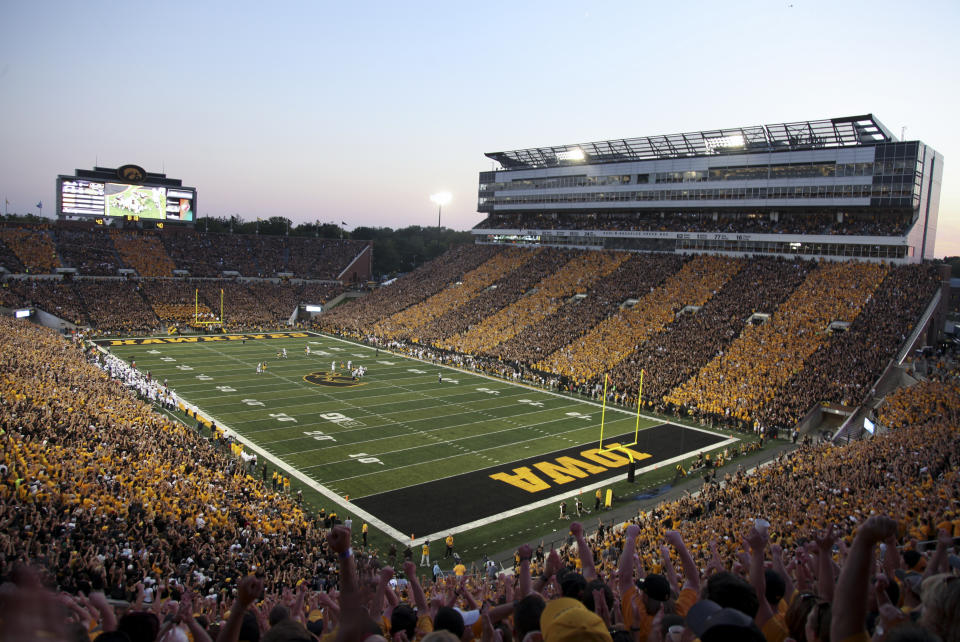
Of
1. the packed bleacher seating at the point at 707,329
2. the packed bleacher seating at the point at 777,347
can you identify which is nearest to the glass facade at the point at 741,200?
the packed bleacher seating at the point at 707,329

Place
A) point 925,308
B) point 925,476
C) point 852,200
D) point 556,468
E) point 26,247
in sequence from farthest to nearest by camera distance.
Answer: point 26,247, point 852,200, point 925,308, point 556,468, point 925,476

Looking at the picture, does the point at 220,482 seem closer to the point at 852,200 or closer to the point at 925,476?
the point at 925,476

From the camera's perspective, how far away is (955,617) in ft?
7.53

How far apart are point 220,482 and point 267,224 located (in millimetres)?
89310

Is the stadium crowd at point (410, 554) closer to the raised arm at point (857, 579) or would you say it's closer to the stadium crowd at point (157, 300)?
the raised arm at point (857, 579)

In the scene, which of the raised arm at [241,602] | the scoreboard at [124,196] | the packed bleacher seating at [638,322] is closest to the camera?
the raised arm at [241,602]

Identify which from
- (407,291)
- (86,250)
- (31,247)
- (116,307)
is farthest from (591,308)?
(31,247)

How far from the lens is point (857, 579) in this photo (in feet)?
7.80

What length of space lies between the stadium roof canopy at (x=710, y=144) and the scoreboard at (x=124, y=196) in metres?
32.6

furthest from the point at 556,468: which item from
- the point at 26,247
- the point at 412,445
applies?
the point at 26,247

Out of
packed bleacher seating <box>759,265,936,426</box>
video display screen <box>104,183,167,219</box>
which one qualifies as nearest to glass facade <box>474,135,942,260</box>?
packed bleacher seating <box>759,265,936,426</box>

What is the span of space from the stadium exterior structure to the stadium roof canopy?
103 millimetres

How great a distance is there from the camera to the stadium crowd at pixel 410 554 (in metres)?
2.61

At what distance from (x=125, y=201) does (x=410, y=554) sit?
2476 inches
